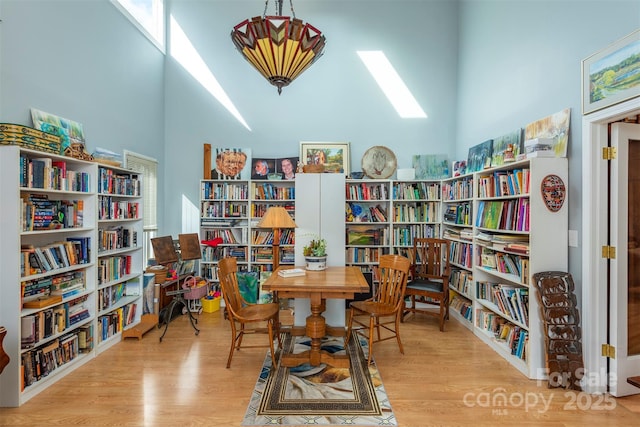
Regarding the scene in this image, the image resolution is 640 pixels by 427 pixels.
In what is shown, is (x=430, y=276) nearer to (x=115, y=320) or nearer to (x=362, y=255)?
(x=362, y=255)

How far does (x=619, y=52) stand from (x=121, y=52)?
5.03 meters

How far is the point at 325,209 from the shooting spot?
3.60 meters

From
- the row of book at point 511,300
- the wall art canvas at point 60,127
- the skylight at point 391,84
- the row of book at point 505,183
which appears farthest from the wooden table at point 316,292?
the skylight at point 391,84

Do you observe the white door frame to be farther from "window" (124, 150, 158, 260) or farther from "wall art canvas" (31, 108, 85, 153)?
"window" (124, 150, 158, 260)

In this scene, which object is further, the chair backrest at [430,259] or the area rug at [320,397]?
the chair backrest at [430,259]

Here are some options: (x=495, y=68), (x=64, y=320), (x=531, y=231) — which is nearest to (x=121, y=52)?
(x=64, y=320)

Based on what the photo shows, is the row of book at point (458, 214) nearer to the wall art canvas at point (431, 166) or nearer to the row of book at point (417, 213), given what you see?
the row of book at point (417, 213)

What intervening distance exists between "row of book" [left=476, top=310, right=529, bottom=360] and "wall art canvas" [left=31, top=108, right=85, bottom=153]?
452cm

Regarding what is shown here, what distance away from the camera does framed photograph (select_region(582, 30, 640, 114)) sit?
2.16 meters

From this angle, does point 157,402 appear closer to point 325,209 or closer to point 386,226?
point 325,209

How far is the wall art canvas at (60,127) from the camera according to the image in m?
2.85

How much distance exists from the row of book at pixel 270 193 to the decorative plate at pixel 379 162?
1211 millimetres

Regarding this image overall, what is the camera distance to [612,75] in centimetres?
232

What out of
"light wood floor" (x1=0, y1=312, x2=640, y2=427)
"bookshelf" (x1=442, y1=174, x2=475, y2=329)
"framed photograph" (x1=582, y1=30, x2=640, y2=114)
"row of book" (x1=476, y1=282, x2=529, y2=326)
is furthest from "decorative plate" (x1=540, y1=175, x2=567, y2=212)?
"light wood floor" (x1=0, y1=312, x2=640, y2=427)
